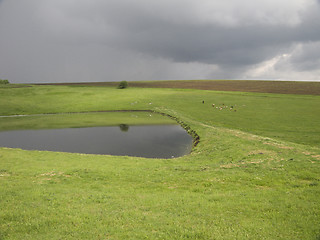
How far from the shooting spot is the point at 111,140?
4312 centimetres

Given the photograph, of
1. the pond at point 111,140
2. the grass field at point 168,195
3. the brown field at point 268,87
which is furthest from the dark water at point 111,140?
the brown field at point 268,87

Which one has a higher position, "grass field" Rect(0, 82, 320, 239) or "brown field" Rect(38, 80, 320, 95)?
"brown field" Rect(38, 80, 320, 95)

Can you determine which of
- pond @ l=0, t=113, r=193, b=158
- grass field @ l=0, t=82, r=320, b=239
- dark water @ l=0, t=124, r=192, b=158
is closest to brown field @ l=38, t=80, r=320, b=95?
dark water @ l=0, t=124, r=192, b=158

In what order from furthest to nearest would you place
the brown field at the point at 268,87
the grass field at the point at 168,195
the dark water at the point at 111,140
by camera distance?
1. the brown field at the point at 268,87
2. the dark water at the point at 111,140
3. the grass field at the point at 168,195

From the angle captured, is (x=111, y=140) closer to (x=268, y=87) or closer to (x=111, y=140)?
(x=111, y=140)

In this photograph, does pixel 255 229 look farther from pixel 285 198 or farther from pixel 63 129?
pixel 63 129

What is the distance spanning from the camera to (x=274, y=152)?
87.9 feet

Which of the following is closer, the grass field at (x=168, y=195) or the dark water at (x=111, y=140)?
the grass field at (x=168, y=195)

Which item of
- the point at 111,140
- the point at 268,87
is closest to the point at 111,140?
the point at 111,140

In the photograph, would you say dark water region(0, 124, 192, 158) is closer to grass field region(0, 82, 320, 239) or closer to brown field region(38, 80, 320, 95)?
grass field region(0, 82, 320, 239)

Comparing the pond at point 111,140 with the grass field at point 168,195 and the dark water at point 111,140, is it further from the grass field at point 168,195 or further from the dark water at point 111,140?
the grass field at point 168,195

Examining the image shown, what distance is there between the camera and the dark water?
36.5m

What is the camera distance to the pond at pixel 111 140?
120 ft

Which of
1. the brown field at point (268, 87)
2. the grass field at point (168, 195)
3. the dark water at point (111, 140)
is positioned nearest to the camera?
the grass field at point (168, 195)
